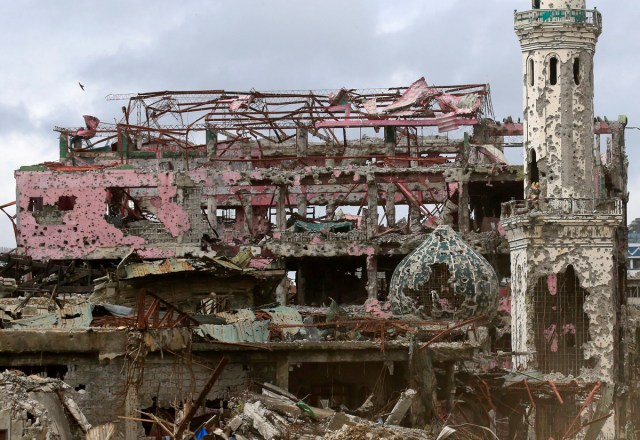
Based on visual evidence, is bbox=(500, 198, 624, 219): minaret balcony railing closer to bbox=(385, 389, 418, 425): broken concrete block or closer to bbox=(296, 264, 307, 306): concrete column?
bbox=(296, 264, 307, 306): concrete column

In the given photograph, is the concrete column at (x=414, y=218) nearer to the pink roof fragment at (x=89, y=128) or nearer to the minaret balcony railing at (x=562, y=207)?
the minaret balcony railing at (x=562, y=207)

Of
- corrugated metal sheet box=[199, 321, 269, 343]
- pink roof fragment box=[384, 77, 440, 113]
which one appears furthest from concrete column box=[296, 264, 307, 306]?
corrugated metal sheet box=[199, 321, 269, 343]

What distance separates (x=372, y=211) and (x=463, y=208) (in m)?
2.90

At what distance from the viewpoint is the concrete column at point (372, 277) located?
56.0 m

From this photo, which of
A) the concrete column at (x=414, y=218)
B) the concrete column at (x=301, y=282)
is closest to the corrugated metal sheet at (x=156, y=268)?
the concrete column at (x=414, y=218)

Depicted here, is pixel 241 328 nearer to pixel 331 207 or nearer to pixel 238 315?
pixel 238 315

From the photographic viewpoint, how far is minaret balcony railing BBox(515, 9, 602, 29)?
1890 inches

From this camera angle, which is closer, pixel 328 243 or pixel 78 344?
pixel 78 344

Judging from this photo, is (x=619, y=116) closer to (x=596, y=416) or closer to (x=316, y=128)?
(x=316, y=128)

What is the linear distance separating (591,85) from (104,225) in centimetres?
1745

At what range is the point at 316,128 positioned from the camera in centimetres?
6400

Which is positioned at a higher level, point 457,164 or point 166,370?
point 457,164

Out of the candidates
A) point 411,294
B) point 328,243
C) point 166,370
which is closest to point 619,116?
point 328,243

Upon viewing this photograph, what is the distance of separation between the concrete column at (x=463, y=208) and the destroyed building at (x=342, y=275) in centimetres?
8
